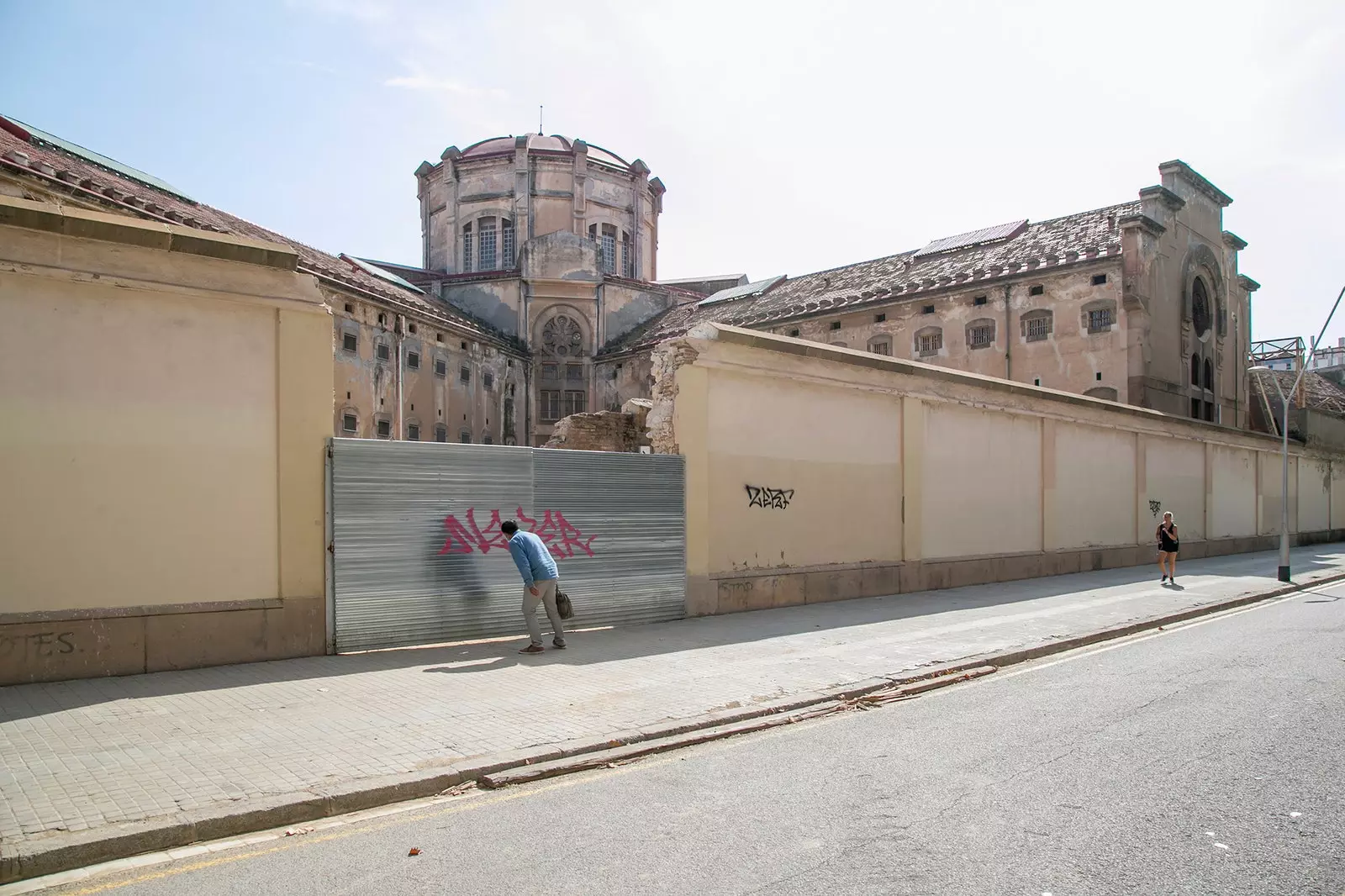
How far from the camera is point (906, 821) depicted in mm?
5039

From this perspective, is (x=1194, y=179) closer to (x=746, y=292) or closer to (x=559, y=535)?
(x=746, y=292)

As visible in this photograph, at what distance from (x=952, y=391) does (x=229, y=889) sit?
16.1 metres

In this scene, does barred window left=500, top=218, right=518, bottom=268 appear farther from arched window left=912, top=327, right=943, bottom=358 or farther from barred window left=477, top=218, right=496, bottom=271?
arched window left=912, top=327, right=943, bottom=358

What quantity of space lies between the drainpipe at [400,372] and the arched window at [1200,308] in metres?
30.6

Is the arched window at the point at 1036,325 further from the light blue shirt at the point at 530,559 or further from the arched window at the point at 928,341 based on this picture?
the light blue shirt at the point at 530,559

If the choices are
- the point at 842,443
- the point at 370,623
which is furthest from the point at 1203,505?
the point at 370,623

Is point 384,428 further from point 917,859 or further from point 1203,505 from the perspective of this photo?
point 917,859

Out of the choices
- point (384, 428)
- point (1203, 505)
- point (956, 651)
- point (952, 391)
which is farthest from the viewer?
point (384, 428)

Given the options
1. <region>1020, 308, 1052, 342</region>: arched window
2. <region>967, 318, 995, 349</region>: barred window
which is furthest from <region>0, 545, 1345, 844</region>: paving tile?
<region>967, 318, 995, 349</region>: barred window

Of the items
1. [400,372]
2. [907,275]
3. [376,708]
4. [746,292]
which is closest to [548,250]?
[746,292]

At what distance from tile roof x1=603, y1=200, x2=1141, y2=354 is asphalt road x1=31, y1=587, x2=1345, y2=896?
2849cm

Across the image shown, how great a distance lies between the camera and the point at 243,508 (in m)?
9.53

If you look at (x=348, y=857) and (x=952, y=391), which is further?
(x=952, y=391)

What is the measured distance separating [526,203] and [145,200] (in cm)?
2451
